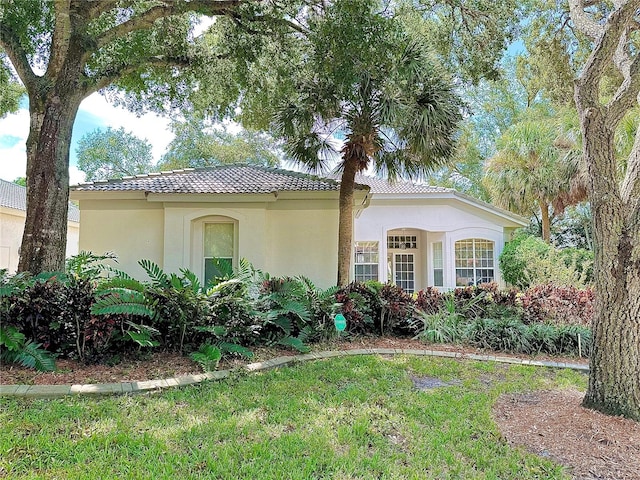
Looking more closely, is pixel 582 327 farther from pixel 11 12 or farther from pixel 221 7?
pixel 11 12

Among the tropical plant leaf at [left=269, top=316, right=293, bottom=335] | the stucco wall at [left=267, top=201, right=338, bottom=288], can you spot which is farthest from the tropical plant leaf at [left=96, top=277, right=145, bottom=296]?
the stucco wall at [left=267, top=201, right=338, bottom=288]

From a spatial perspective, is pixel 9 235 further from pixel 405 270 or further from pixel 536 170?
pixel 536 170

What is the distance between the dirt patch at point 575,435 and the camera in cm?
335

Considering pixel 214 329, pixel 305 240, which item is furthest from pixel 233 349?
pixel 305 240

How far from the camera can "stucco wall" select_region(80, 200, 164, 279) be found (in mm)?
11891

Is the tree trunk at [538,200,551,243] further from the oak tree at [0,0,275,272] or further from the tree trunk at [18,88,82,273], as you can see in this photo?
the tree trunk at [18,88,82,273]

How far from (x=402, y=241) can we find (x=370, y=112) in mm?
10410

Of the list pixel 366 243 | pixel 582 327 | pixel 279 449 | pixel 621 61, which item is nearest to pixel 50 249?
pixel 279 449

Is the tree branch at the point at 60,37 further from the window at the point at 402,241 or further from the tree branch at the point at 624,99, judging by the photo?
the window at the point at 402,241

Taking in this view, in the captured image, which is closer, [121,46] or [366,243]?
[121,46]

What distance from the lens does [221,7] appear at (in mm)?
8625

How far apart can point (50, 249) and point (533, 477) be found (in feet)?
26.4

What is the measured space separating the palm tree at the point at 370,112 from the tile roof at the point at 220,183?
0.93m

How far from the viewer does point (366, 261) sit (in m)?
18.0
